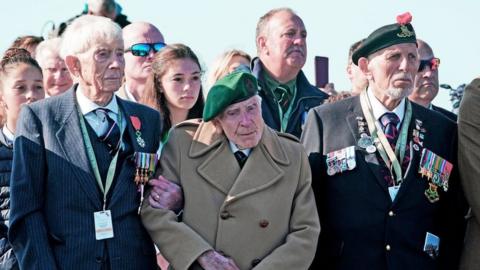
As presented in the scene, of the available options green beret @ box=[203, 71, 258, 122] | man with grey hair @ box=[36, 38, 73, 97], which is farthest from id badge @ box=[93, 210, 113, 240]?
man with grey hair @ box=[36, 38, 73, 97]

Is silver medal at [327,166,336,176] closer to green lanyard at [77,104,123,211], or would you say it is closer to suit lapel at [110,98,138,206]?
suit lapel at [110,98,138,206]

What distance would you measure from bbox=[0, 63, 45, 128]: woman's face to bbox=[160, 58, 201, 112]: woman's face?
1042 mm

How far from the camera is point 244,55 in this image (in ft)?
26.7

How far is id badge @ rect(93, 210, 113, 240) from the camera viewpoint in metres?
5.45

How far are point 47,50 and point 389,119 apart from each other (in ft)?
10.1

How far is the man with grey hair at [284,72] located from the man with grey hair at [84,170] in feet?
6.12

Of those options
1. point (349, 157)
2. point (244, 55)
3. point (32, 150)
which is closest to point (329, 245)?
point (349, 157)

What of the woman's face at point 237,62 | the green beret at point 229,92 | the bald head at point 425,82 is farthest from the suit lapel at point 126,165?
the bald head at point 425,82

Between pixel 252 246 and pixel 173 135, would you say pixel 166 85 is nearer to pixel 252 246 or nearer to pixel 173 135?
pixel 173 135

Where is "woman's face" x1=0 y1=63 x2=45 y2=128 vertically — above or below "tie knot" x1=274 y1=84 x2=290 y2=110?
above

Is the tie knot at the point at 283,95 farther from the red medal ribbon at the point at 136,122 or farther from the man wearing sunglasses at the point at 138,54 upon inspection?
the red medal ribbon at the point at 136,122

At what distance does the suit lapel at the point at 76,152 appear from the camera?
5453 millimetres

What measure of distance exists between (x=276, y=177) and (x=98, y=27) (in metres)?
1.40

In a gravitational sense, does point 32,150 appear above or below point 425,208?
above
